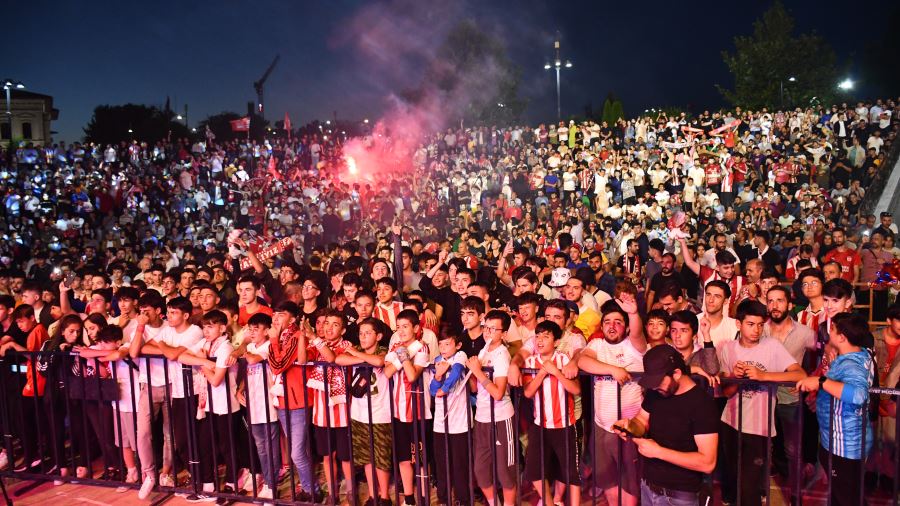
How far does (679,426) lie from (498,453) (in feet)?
5.64

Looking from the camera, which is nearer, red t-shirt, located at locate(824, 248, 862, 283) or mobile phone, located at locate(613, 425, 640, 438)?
mobile phone, located at locate(613, 425, 640, 438)

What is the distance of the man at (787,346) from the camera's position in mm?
5566

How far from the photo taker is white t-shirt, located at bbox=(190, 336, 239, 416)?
5.91 m

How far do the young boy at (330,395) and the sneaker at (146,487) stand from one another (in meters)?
1.51

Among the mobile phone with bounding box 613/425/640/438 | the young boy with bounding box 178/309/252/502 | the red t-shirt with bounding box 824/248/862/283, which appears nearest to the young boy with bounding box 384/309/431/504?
the young boy with bounding box 178/309/252/502

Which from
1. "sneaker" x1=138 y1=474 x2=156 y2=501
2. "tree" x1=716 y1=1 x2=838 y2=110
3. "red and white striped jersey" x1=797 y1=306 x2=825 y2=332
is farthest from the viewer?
"tree" x1=716 y1=1 x2=838 y2=110

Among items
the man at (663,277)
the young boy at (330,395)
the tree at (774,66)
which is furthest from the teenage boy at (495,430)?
the tree at (774,66)

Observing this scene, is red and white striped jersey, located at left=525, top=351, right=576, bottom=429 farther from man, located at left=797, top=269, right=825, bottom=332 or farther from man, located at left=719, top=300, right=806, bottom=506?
man, located at left=797, top=269, right=825, bottom=332

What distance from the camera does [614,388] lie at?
205 inches

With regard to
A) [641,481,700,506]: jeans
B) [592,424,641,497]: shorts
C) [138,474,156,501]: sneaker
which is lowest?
[138,474,156,501]: sneaker

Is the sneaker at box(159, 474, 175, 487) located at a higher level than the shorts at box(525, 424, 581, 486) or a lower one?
lower

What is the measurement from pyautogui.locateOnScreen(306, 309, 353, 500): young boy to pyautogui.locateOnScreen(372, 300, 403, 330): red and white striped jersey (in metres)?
0.93

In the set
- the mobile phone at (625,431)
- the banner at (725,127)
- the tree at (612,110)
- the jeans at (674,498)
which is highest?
the tree at (612,110)

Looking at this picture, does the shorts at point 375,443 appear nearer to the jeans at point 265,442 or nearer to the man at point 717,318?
the jeans at point 265,442
